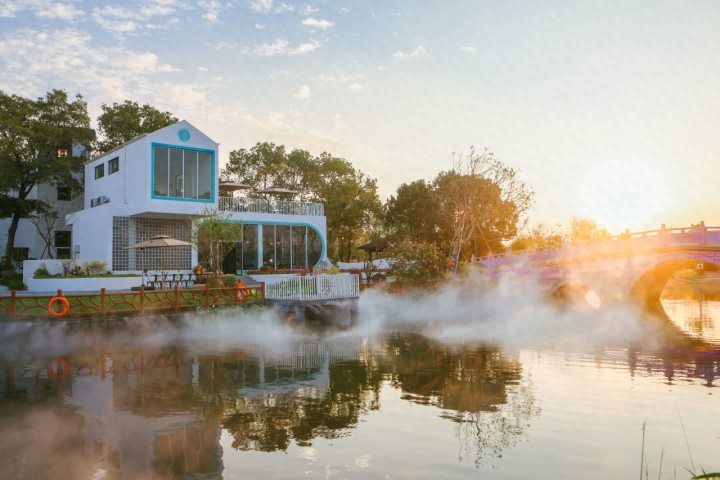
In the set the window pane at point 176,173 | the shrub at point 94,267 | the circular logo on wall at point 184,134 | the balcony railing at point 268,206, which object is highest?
the circular logo on wall at point 184,134

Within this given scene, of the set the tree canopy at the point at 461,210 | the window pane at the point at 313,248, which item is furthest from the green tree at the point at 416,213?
the window pane at the point at 313,248

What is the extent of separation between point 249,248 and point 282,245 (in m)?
2.19

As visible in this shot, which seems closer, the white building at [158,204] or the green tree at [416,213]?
the white building at [158,204]

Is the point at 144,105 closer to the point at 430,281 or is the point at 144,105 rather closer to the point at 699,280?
the point at 430,281

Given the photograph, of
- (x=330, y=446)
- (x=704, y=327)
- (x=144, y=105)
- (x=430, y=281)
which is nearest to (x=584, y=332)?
(x=704, y=327)

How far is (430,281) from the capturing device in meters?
33.2

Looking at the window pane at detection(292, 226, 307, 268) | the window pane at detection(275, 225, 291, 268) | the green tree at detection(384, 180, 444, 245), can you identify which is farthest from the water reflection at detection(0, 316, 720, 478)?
the green tree at detection(384, 180, 444, 245)

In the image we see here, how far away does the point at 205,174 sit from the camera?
2850cm

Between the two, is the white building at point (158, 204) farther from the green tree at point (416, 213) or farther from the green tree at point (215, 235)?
the green tree at point (416, 213)

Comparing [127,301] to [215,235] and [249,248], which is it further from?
[249,248]

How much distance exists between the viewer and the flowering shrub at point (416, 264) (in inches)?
1282

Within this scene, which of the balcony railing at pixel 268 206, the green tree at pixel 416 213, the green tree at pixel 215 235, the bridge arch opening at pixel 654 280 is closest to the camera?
the green tree at pixel 215 235

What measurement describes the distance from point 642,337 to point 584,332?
225cm

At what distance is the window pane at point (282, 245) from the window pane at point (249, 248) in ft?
4.69
